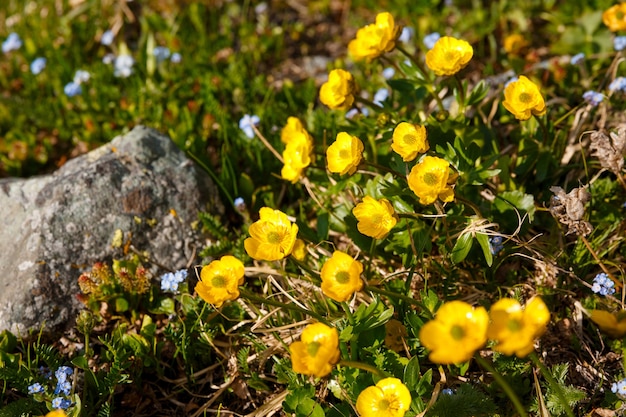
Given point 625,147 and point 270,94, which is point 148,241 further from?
point 625,147

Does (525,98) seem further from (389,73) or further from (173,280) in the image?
(173,280)

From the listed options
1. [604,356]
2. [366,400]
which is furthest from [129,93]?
[604,356]

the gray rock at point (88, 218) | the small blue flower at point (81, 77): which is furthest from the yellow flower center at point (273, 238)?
the small blue flower at point (81, 77)

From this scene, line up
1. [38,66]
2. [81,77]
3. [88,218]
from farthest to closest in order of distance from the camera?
[38,66]
[81,77]
[88,218]

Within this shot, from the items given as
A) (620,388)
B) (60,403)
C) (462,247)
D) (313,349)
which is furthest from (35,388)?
(620,388)

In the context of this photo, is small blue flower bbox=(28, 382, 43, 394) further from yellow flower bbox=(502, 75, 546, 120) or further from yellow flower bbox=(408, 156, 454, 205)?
yellow flower bbox=(502, 75, 546, 120)

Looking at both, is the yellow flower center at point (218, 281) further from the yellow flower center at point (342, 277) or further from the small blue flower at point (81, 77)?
the small blue flower at point (81, 77)

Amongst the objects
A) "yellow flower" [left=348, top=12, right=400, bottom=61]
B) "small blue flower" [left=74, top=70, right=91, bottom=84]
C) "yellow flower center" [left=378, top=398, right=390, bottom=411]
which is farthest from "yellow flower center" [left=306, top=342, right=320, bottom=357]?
"small blue flower" [left=74, top=70, right=91, bottom=84]

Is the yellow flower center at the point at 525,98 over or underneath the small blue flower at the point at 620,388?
over
